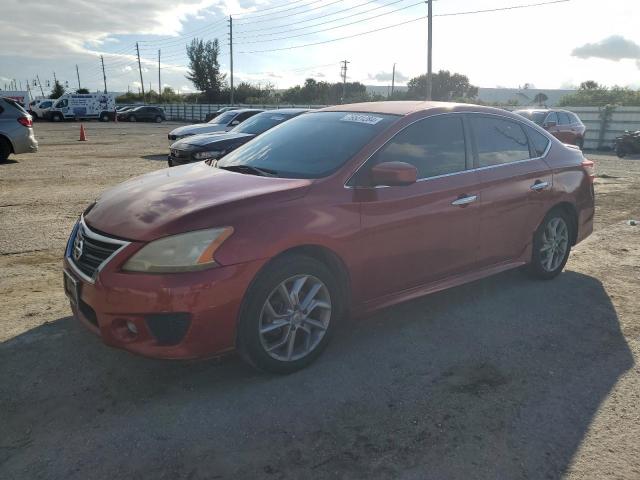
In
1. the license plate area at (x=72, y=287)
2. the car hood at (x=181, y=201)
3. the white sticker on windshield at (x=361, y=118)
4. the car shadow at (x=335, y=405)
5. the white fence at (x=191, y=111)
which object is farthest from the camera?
the white fence at (x=191, y=111)

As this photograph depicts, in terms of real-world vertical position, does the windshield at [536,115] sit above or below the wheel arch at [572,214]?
above

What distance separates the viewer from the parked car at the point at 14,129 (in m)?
13.4

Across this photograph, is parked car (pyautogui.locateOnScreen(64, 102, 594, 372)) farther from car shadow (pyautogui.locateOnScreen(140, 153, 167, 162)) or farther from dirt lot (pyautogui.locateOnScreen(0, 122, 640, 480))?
car shadow (pyautogui.locateOnScreen(140, 153, 167, 162))

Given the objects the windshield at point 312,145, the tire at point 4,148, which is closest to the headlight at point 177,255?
the windshield at point 312,145

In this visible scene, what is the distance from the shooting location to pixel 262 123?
11820mm

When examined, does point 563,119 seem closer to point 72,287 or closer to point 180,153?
point 180,153

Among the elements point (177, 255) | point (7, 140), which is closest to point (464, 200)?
point (177, 255)

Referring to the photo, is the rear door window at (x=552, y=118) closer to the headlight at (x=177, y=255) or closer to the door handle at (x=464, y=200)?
the door handle at (x=464, y=200)

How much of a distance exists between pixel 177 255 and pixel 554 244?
379cm

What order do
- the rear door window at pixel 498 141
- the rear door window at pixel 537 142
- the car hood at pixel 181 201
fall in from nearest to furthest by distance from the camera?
the car hood at pixel 181 201 < the rear door window at pixel 498 141 < the rear door window at pixel 537 142

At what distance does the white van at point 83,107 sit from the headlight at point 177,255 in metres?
48.3

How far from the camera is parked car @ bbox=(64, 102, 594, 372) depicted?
117 inches

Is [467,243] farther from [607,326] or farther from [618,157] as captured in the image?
[618,157]

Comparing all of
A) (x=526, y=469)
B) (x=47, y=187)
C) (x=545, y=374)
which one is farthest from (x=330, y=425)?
(x=47, y=187)
